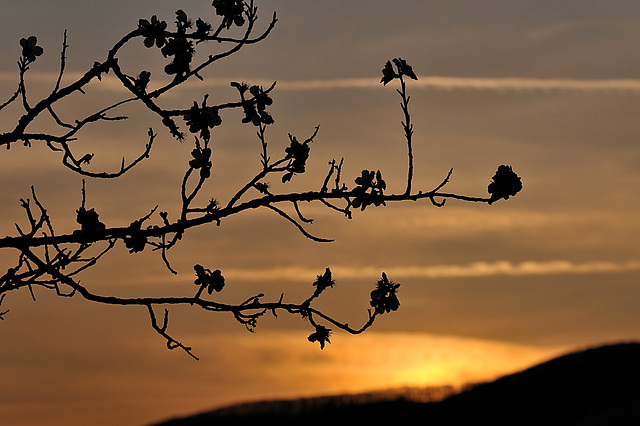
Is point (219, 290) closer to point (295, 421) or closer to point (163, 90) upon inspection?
point (163, 90)

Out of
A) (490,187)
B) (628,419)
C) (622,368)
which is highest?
(490,187)

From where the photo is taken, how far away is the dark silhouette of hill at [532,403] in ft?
41.8

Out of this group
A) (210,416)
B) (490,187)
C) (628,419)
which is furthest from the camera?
(210,416)

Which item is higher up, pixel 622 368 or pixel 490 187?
pixel 490 187

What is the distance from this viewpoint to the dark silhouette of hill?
1275 centimetres

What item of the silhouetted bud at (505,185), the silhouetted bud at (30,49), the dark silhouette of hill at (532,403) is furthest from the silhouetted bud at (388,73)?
the dark silhouette of hill at (532,403)

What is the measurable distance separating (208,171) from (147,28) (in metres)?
1.50

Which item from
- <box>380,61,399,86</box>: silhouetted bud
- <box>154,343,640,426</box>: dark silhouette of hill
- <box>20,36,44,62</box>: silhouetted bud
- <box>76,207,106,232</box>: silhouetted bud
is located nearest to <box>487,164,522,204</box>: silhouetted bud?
<box>380,61,399,86</box>: silhouetted bud

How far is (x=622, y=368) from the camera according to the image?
1323 centimetres

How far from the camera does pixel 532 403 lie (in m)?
13.6

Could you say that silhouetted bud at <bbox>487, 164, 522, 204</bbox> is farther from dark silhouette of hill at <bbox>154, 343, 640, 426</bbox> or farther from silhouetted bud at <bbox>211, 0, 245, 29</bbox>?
dark silhouette of hill at <bbox>154, 343, 640, 426</bbox>

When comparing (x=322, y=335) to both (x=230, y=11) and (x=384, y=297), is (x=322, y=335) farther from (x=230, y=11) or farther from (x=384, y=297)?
(x=230, y=11)

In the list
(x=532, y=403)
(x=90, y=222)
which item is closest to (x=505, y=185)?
(x=90, y=222)

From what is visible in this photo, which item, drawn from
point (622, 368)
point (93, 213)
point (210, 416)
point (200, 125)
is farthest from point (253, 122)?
point (210, 416)
